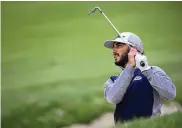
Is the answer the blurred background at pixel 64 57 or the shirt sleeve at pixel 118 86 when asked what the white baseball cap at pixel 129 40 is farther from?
the shirt sleeve at pixel 118 86

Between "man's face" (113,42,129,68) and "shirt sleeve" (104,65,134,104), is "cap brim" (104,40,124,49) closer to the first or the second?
"man's face" (113,42,129,68)

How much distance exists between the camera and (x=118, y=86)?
2785 millimetres

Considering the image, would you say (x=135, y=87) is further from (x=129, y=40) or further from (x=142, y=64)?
(x=129, y=40)

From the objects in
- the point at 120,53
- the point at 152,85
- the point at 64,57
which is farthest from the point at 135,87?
the point at 64,57

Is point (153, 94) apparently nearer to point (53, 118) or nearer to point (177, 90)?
point (177, 90)

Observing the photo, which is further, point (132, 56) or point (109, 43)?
point (109, 43)

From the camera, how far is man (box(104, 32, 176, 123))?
2807 millimetres

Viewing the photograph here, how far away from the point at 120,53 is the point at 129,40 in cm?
9

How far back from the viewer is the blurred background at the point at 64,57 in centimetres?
294

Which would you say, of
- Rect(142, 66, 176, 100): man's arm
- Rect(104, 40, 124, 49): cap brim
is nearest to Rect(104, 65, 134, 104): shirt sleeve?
Rect(142, 66, 176, 100): man's arm

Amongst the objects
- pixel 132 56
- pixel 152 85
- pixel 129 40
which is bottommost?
pixel 152 85

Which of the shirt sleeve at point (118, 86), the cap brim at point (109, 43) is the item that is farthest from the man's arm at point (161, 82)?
the cap brim at point (109, 43)

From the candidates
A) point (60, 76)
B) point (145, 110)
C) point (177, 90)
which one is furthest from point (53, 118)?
point (177, 90)

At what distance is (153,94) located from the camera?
9.43 feet
